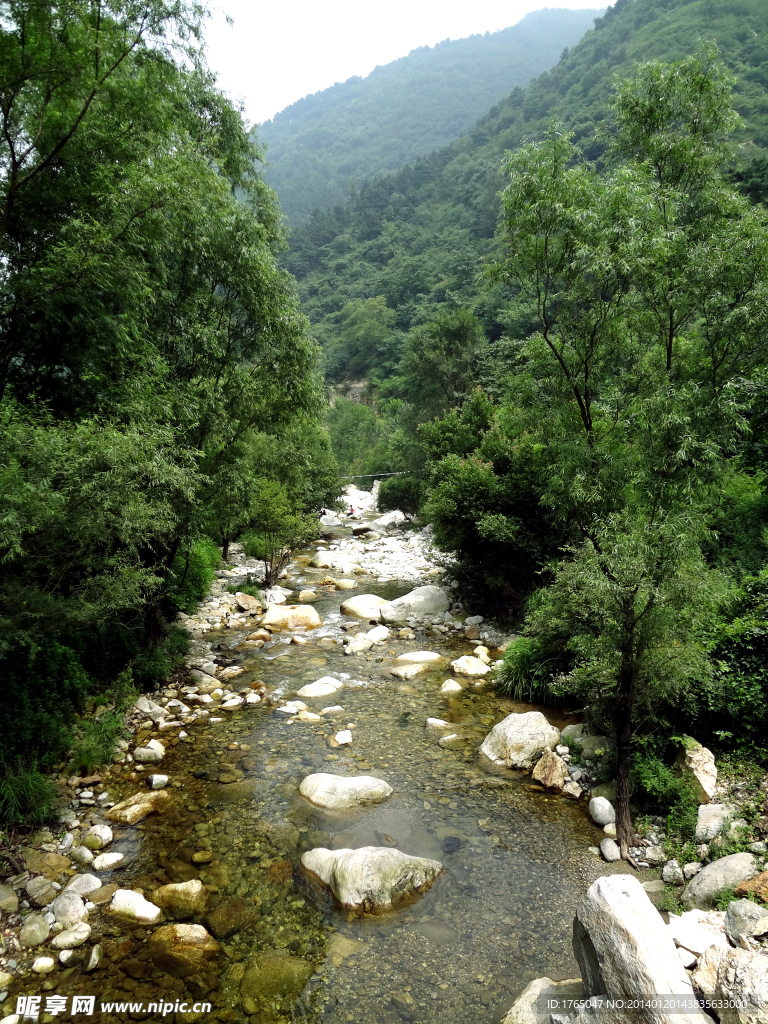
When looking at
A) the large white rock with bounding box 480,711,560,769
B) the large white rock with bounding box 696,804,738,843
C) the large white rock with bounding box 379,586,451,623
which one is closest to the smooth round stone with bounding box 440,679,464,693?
the large white rock with bounding box 480,711,560,769

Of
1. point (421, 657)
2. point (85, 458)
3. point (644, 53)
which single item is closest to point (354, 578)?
point (421, 657)

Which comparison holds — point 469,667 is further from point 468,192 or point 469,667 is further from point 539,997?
point 468,192

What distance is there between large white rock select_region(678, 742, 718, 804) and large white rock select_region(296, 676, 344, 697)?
678 cm

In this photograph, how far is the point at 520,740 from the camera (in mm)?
8961

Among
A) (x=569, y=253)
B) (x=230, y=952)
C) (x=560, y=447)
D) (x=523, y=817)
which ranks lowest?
(x=523, y=817)

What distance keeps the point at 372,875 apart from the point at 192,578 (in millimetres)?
11477

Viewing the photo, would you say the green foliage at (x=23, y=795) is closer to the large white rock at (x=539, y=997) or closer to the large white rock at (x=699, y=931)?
the large white rock at (x=539, y=997)

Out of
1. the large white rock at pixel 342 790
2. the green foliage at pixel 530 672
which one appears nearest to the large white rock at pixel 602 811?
the large white rock at pixel 342 790

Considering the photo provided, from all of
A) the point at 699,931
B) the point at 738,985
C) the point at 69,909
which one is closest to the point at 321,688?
the point at 69,909

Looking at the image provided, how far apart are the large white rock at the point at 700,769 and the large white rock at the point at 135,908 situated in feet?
20.9

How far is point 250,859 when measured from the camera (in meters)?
6.70

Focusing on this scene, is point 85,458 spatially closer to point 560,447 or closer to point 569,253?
point 560,447

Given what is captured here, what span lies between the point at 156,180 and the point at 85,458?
4209 mm

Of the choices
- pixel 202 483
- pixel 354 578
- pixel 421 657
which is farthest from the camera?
pixel 354 578
